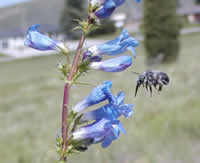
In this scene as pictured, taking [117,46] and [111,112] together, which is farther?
[117,46]

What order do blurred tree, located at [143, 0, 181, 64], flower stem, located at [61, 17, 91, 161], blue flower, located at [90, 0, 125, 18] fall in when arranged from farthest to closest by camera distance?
1. blurred tree, located at [143, 0, 181, 64]
2. blue flower, located at [90, 0, 125, 18]
3. flower stem, located at [61, 17, 91, 161]

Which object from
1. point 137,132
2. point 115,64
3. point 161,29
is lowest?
point 137,132

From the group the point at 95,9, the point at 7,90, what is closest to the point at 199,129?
the point at 95,9

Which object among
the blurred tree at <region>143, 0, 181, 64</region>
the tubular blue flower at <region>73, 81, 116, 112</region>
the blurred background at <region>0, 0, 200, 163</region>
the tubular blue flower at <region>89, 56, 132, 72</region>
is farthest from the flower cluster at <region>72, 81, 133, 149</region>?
the blurred tree at <region>143, 0, 181, 64</region>

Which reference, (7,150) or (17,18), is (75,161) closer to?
(7,150)

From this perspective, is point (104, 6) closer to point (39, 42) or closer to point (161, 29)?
point (39, 42)

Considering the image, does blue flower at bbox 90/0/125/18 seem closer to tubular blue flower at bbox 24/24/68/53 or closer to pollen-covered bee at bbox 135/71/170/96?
tubular blue flower at bbox 24/24/68/53

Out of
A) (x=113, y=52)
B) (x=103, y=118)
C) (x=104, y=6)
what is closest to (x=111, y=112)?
(x=103, y=118)

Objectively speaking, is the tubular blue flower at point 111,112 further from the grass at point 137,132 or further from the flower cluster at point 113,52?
the grass at point 137,132
